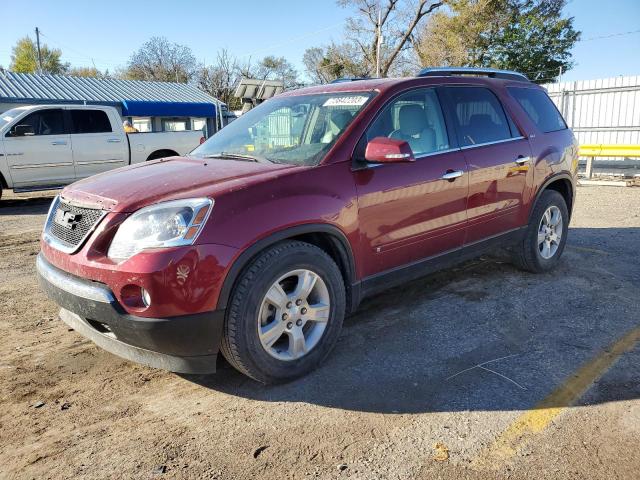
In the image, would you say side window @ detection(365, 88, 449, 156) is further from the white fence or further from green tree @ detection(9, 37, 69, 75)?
green tree @ detection(9, 37, 69, 75)

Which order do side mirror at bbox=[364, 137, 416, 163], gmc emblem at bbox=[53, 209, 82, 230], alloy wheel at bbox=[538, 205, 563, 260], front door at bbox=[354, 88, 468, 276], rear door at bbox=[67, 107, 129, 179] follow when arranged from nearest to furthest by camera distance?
gmc emblem at bbox=[53, 209, 82, 230], side mirror at bbox=[364, 137, 416, 163], front door at bbox=[354, 88, 468, 276], alloy wheel at bbox=[538, 205, 563, 260], rear door at bbox=[67, 107, 129, 179]

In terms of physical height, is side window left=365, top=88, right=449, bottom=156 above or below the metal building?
below

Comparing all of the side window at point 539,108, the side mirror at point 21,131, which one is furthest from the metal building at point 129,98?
the side window at point 539,108

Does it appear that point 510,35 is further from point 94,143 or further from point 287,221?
point 287,221

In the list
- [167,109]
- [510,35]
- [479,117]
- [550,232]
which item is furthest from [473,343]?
[510,35]

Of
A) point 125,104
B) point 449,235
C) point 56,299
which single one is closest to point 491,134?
point 449,235

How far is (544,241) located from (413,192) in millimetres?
2263

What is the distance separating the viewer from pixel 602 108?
15.3m

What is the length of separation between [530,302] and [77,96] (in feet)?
86.9

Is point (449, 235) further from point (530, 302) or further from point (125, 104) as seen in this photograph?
point (125, 104)

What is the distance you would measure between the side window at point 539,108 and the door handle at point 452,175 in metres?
1.45

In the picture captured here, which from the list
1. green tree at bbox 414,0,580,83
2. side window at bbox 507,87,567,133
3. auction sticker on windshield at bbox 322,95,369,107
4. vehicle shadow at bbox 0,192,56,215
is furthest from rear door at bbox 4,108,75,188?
green tree at bbox 414,0,580,83

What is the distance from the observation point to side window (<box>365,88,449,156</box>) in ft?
12.2

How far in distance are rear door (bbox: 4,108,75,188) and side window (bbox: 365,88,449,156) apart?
9.55 meters
